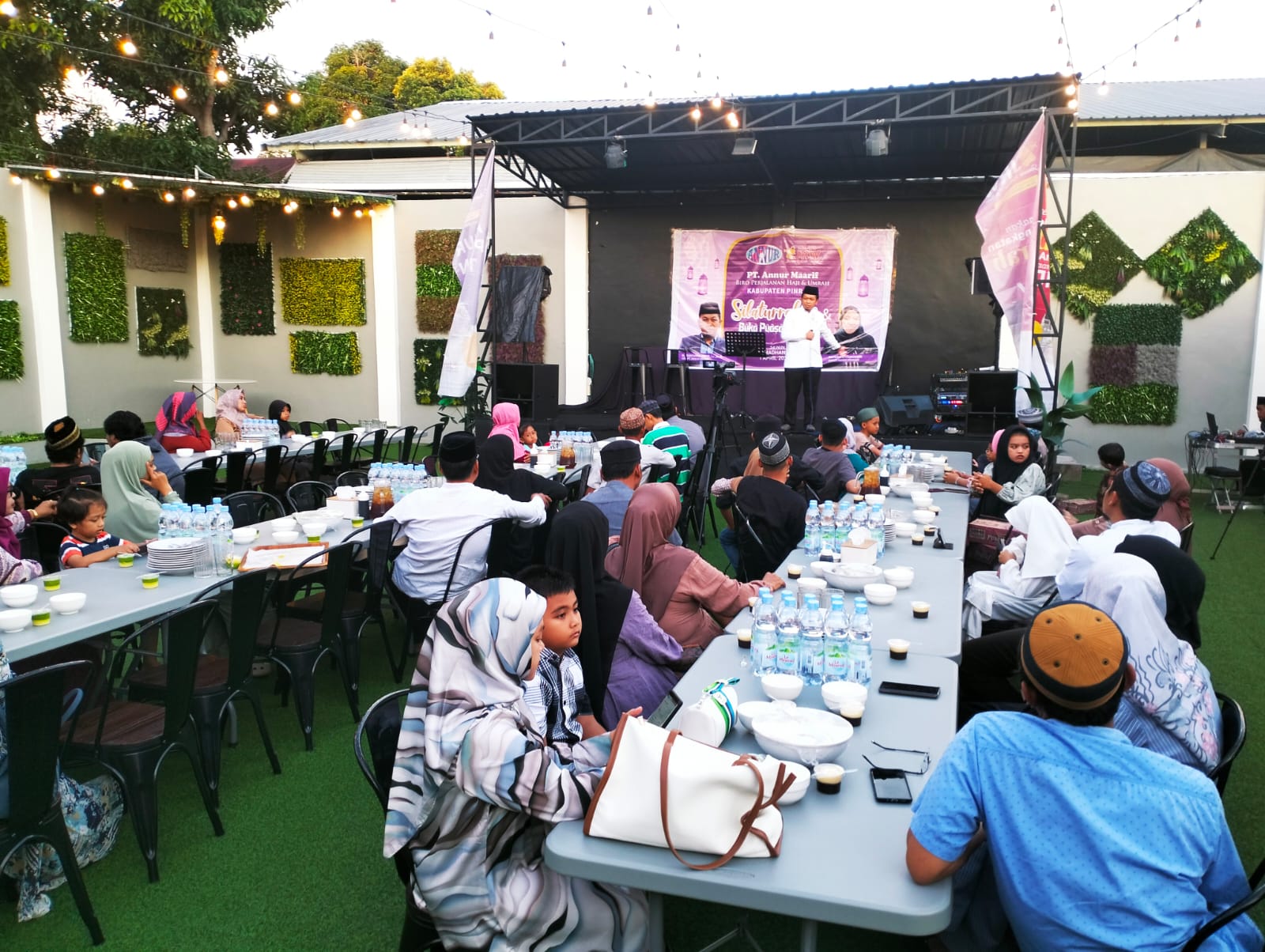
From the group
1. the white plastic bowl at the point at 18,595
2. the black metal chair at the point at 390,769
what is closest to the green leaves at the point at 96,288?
the white plastic bowl at the point at 18,595

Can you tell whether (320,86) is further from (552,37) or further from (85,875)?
(85,875)

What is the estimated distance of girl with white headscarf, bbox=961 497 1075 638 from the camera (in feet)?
13.0

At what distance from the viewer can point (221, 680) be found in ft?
11.4

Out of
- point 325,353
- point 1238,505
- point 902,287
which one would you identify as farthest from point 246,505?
point 325,353

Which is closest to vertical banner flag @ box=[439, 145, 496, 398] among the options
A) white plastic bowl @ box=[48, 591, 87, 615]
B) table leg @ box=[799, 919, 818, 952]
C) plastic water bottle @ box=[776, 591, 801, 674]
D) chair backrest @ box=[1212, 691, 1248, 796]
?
white plastic bowl @ box=[48, 591, 87, 615]

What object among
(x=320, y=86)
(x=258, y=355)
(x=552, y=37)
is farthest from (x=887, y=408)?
(x=320, y=86)

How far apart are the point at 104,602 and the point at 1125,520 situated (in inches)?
153

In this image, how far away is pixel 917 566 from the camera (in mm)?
4164

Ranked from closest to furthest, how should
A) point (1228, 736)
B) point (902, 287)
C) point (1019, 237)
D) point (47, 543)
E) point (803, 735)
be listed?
point (803, 735) → point (1228, 736) → point (47, 543) → point (1019, 237) → point (902, 287)

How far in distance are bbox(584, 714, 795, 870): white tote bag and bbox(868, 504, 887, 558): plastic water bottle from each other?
2570 millimetres

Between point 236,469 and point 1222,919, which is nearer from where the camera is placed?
point 1222,919

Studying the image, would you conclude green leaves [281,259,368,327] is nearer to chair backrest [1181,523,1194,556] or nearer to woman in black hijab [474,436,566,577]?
woman in black hijab [474,436,566,577]

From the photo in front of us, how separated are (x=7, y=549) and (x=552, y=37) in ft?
26.0

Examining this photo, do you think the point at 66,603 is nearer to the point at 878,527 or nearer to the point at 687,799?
the point at 687,799
